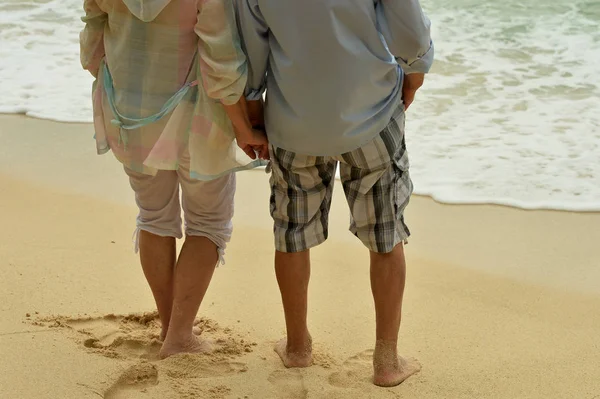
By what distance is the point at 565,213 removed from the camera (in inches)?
161

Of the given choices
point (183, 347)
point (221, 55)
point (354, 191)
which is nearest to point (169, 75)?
point (221, 55)

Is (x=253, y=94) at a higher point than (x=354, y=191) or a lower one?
higher

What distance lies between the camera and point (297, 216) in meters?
2.54

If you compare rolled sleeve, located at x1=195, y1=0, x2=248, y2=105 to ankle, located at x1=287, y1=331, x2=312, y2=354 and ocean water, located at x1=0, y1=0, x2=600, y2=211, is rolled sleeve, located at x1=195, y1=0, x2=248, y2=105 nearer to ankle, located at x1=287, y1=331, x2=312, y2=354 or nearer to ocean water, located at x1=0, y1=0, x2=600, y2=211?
ankle, located at x1=287, y1=331, x2=312, y2=354

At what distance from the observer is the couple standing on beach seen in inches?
90.6

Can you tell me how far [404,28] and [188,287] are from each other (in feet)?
3.42

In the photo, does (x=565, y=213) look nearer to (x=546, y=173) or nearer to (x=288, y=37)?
(x=546, y=173)

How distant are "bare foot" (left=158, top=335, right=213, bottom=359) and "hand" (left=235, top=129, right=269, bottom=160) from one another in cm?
64

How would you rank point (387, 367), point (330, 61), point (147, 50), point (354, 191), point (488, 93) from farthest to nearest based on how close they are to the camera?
point (488, 93)
point (387, 367)
point (354, 191)
point (147, 50)
point (330, 61)

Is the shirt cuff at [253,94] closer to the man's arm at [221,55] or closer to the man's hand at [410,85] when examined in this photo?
the man's arm at [221,55]

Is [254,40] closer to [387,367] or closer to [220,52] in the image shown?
[220,52]

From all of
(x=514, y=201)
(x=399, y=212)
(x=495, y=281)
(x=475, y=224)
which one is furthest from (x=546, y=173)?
(x=399, y=212)

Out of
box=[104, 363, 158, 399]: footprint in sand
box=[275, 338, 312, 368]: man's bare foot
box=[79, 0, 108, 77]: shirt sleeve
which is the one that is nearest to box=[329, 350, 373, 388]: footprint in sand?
box=[275, 338, 312, 368]: man's bare foot

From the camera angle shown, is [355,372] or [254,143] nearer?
[254,143]
